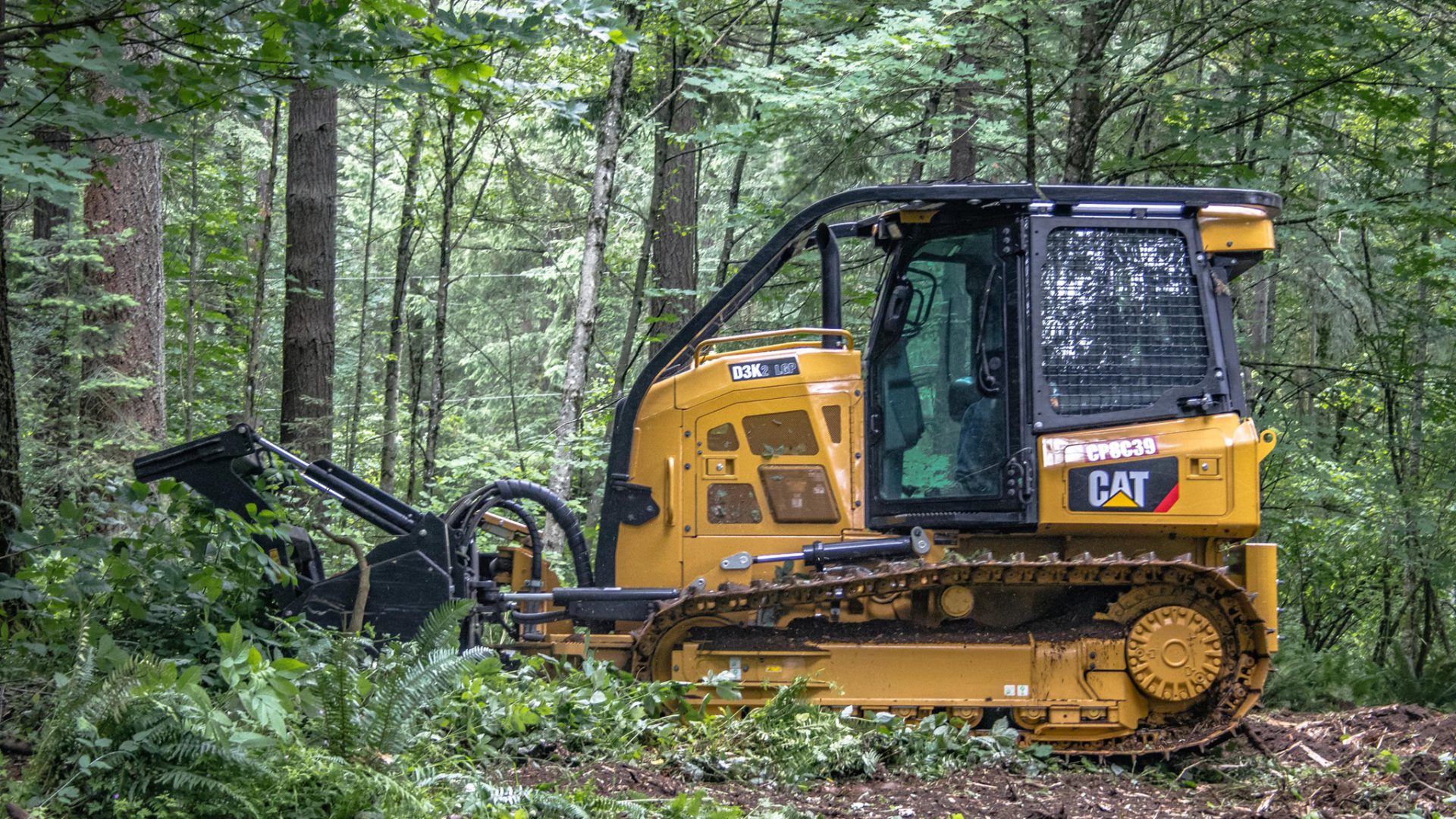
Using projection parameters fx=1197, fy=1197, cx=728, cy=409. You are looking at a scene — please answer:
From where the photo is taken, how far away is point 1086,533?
251 inches

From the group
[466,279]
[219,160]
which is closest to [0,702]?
[219,160]

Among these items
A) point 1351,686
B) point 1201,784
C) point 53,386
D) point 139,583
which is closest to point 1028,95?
point 1351,686

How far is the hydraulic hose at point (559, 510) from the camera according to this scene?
6633 mm

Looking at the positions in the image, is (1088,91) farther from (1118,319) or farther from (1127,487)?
(1127,487)

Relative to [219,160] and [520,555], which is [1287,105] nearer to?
[520,555]

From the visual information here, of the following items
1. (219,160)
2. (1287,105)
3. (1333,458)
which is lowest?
(1333,458)

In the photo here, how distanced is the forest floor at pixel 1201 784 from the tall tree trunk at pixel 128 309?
4.72m

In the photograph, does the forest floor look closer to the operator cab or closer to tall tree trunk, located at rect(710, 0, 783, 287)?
the operator cab

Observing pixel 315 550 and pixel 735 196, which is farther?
pixel 735 196

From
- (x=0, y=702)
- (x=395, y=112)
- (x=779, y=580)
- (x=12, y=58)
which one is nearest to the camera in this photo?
(x=0, y=702)

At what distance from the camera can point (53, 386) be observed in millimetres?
8352

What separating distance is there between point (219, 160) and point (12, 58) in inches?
442

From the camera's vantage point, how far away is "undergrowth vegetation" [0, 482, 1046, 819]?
10.1 feet

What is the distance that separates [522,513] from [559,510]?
290mm
